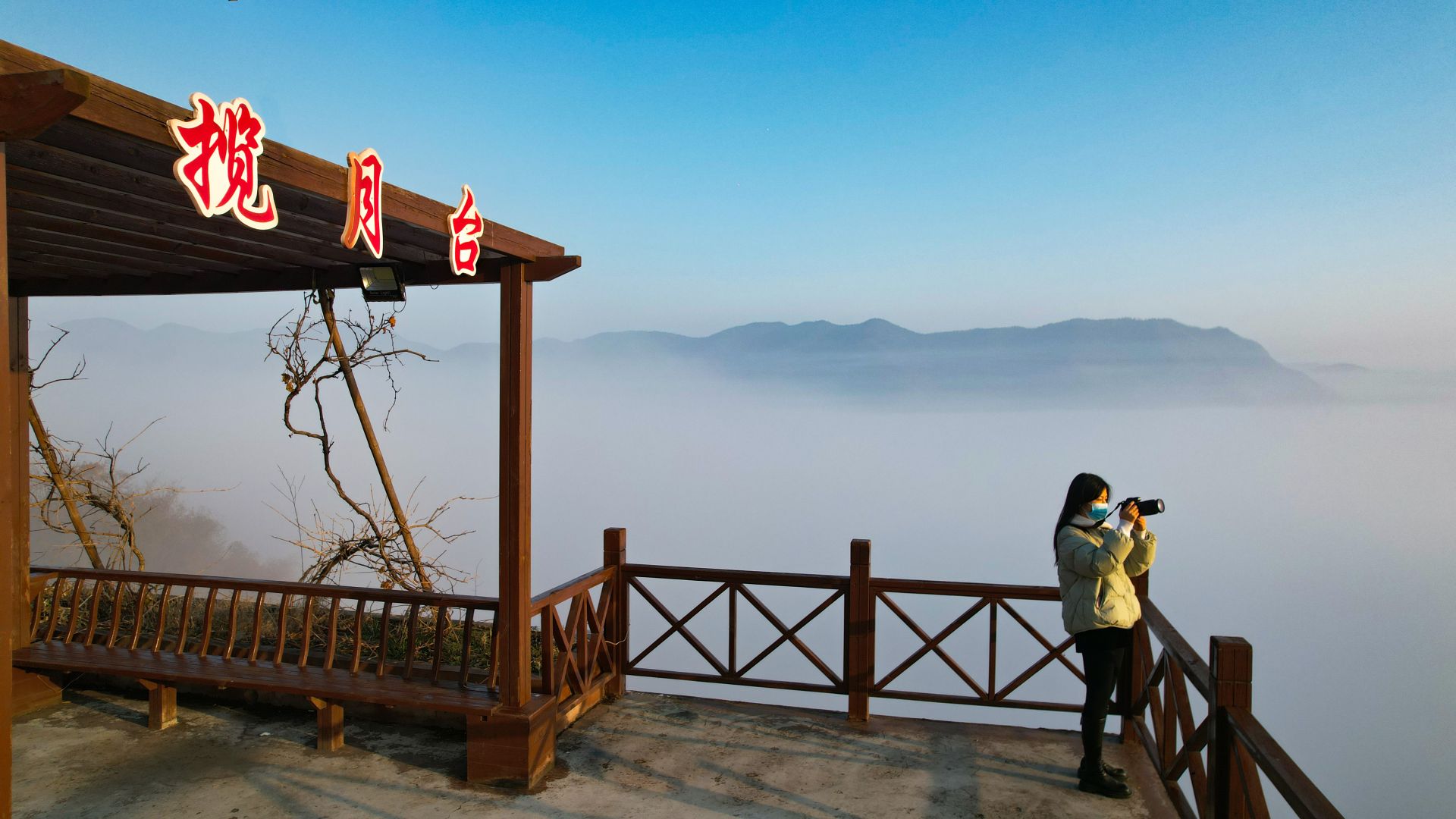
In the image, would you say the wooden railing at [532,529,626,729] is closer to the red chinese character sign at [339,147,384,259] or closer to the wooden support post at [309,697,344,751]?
the wooden support post at [309,697,344,751]

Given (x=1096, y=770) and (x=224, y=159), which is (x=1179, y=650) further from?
(x=224, y=159)

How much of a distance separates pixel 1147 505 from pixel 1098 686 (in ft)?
3.28

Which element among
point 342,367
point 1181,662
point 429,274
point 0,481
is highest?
point 429,274

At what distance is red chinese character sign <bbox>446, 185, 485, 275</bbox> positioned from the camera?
434cm

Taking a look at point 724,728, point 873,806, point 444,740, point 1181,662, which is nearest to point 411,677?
point 444,740

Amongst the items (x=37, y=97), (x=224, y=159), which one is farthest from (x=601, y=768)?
(x=37, y=97)

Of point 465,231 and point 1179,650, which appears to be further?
point 465,231

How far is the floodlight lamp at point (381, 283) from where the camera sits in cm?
522

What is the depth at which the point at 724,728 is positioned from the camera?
5.67 metres

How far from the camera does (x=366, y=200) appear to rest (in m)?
3.85

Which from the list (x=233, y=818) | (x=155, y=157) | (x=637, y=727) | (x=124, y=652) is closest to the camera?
(x=155, y=157)

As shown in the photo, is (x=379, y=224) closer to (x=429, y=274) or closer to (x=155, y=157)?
(x=155, y=157)

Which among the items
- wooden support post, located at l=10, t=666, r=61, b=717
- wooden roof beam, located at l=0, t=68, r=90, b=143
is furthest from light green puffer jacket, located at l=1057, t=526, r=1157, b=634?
wooden support post, located at l=10, t=666, r=61, b=717

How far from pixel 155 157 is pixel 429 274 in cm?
197
